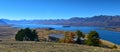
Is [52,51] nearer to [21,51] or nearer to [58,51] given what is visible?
[58,51]

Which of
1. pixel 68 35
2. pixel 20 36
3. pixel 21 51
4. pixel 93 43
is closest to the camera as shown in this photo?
pixel 21 51

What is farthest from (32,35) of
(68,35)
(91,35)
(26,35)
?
(91,35)

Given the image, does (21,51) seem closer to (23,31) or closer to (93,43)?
(93,43)

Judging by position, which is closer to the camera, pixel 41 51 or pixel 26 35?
pixel 41 51

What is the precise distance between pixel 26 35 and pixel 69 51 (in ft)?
168

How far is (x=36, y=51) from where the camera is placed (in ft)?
80.2

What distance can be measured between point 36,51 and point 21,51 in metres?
1.39

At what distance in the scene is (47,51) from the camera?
968 inches

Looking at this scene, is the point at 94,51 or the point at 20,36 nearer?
the point at 94,51

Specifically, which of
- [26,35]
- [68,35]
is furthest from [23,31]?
[68,35]

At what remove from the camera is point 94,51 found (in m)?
25.6

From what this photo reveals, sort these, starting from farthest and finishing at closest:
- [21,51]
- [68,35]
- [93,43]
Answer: [68,35]
[93,43]
[21,51]

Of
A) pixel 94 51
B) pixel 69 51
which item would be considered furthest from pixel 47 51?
pixel 94 51

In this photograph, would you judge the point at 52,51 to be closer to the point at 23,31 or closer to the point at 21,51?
the point at 21,51
